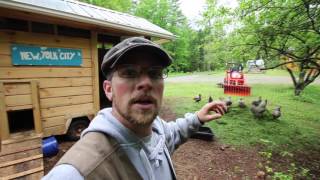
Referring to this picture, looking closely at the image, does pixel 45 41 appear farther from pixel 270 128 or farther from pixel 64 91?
pixel 270 128

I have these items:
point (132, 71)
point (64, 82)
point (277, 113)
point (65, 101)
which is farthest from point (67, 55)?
point (277, 113)

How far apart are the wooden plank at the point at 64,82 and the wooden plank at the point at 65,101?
282mm

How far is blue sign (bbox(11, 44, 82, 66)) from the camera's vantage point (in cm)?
414

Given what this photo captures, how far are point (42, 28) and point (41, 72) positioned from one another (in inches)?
35.8

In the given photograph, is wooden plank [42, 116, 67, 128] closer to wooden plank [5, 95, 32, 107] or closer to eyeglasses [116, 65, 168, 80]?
wooden plank [5, 95, 32, 107]

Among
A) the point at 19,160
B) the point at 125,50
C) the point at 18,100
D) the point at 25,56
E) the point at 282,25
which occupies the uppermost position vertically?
the point at 282,25

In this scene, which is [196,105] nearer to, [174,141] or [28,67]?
[28,67]

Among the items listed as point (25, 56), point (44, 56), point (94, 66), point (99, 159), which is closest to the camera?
point (99, 159)

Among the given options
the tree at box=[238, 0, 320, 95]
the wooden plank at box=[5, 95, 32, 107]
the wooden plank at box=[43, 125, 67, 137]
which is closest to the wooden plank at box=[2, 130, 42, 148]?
the wooden plank at box=[43, 125, 67, 137]

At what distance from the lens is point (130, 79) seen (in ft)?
3.93

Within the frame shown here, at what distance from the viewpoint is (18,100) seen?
13.6 ft

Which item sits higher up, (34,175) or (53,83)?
(53,83)

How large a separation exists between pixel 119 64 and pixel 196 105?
7.97 meters

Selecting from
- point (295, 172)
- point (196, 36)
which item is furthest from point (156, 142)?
point (196, 36)
